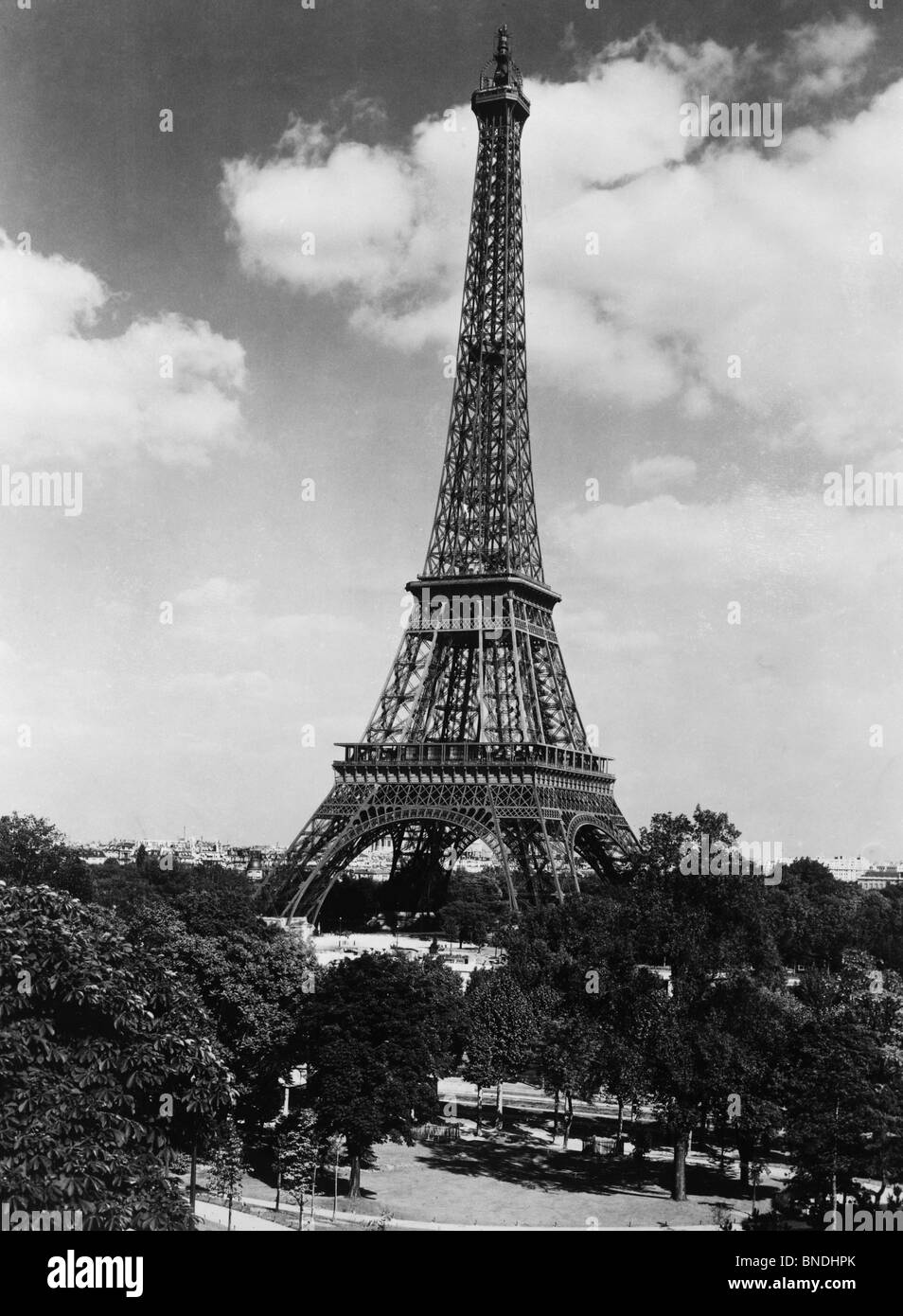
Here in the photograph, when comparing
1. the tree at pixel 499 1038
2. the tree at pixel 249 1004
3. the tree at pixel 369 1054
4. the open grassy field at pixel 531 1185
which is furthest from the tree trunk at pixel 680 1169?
the tree at pixel 249 1004

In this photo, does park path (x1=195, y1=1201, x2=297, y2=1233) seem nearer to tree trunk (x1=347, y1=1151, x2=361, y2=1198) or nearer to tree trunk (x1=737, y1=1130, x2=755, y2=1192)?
tree trunk (x1=347, y1=1151, x2=361, y2=1198)

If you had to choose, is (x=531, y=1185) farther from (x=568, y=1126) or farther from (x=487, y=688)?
(x=487, y=688)

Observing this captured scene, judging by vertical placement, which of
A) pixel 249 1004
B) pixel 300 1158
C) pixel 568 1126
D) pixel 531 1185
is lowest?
pixel 531 1185

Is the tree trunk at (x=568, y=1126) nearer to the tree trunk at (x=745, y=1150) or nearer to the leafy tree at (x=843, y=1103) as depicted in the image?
the tree trunk at (x=745, y=1150)

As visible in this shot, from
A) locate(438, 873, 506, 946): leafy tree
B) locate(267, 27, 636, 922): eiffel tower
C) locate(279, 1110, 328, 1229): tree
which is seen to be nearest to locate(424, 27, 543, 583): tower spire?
locate(267, 27, 636, 922): eiffel tower

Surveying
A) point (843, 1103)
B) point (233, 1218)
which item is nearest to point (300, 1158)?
point (233, 1218)
